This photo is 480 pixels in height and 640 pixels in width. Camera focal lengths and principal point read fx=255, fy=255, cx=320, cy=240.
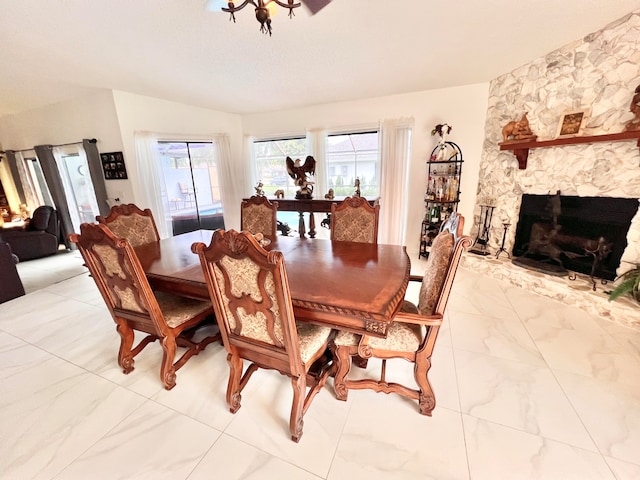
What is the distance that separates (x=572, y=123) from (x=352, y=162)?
2.66 m

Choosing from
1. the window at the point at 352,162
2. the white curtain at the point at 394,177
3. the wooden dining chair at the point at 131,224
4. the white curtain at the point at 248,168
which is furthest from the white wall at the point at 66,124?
the white curtain at the point at 394,177

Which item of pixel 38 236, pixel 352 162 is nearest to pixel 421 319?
pixel 352 162

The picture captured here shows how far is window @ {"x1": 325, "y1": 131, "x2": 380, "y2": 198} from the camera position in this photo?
418cm

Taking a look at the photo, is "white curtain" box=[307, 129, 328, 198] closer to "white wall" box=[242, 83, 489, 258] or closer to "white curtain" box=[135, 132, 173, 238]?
"white wall" box=[242, 83, 489, 258]

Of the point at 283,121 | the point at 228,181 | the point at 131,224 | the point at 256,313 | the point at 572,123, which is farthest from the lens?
the point at 228,181

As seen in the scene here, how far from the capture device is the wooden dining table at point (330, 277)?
1.18 m

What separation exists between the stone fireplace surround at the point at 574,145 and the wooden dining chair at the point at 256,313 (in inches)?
104

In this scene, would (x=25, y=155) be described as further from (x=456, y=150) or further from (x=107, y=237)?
(x=456, y=150)

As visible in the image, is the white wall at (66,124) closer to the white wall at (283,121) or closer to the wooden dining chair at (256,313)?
the white wall at (283,121)

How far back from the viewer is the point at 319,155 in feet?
14.3

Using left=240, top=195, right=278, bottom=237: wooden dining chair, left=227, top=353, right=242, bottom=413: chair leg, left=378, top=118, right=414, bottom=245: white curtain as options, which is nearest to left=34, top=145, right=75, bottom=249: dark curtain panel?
left=240, top=195, right=278, bottom=237: wooden dining chair

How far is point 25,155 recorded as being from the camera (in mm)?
4730

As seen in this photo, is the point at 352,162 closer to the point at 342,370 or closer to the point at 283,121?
the point at 283,121

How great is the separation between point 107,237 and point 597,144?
4.00 meters
